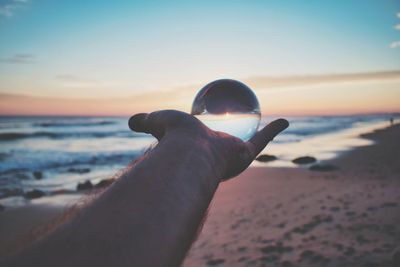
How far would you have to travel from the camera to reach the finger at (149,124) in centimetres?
179

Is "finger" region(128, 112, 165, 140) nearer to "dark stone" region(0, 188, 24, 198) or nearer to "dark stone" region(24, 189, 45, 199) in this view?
"dark stone" region(24, 189, 45, 199)

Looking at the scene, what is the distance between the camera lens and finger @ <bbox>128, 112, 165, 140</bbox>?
179 cm

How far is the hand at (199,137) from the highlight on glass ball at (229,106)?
372 millimetres

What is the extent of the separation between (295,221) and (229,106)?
5.27 metres

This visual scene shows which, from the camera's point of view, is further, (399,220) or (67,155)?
(67,155)

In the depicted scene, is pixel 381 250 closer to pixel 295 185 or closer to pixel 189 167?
pixel 189 167

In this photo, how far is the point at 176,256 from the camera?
3.36 ft

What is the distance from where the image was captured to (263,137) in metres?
2.22

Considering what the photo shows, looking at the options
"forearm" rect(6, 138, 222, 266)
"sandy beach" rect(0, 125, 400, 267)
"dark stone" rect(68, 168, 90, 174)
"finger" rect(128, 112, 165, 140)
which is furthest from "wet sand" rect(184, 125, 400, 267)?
"dark stone" rect(68, 168, 90, 174)

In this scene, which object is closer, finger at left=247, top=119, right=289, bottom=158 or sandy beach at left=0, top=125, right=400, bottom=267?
finger at left=247, top=119, right=289, bottom=158

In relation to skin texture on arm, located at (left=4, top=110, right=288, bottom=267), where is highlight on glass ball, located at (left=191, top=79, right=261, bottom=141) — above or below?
above

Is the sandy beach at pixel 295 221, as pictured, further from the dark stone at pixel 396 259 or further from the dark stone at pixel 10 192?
the dark stone at pixel 10 192

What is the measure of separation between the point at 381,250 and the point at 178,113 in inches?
197

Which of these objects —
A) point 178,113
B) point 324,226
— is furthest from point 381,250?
point 178,113
